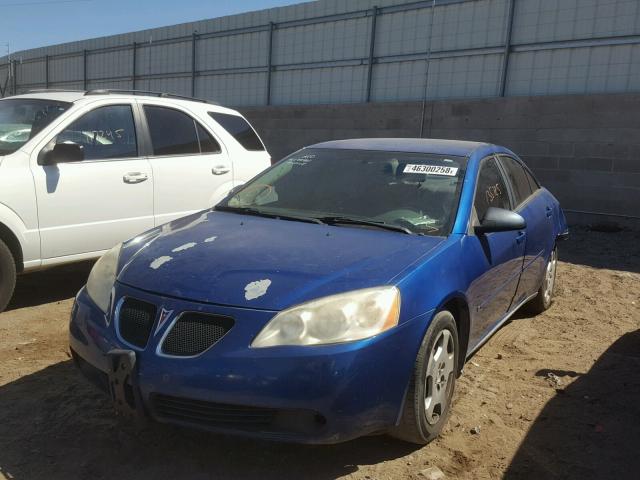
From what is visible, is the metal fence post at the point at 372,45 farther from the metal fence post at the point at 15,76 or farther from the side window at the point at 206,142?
the metal fence post at the point at 15,76

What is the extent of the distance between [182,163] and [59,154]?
1171 mm

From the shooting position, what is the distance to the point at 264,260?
288 centimetres

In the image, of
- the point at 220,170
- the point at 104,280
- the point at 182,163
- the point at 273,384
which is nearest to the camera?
the point at 273,384

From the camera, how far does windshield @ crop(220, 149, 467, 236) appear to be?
3.53 meters

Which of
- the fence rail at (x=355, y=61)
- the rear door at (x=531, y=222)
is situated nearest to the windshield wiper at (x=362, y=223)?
the rear door at (x=531, y=222)

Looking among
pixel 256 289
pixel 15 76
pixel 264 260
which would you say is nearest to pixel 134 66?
pixel 15 76

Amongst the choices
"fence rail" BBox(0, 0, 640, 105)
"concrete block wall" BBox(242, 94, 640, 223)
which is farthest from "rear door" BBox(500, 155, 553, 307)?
"fence rail" BBox(0, 0, 640, 105)

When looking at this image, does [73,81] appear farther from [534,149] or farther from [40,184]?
[40,184]

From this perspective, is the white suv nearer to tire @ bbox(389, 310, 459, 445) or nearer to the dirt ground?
the dirt ground

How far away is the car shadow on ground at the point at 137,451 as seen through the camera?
2.71 m

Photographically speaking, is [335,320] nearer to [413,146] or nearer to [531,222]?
[413,146]

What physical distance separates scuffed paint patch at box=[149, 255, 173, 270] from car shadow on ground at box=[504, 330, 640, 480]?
1.91 meters

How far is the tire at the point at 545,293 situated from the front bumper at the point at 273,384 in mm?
3031

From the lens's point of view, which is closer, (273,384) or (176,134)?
(273,384)
